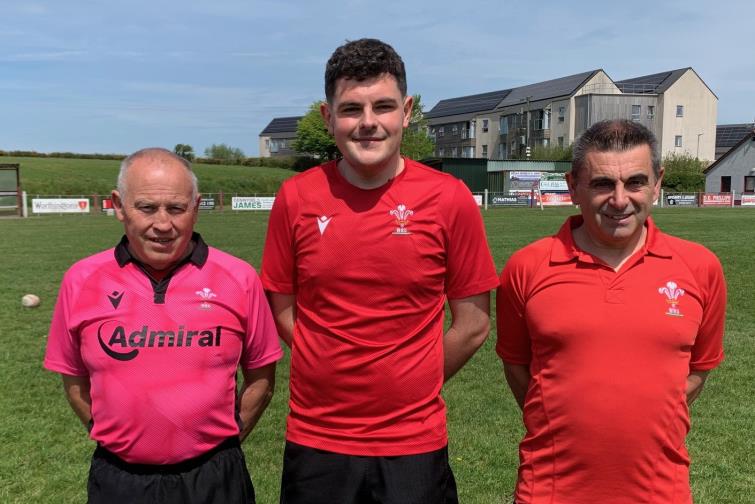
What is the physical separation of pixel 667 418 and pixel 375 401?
3.56 ft

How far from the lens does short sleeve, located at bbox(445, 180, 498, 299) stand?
2.66 metres

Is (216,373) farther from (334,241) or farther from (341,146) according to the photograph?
(341,146)

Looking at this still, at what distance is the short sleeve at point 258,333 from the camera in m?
2.64

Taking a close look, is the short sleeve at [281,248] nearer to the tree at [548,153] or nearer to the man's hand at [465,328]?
the man's hand at [465,328]

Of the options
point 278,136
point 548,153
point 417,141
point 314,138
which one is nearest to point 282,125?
point 278,136

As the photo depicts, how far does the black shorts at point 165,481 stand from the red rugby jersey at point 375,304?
0.31 meters

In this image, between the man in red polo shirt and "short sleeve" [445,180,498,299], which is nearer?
the man in red polo shirt

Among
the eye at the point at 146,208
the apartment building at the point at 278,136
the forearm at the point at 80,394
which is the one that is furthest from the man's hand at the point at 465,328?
the apartment building at the point at 278,136

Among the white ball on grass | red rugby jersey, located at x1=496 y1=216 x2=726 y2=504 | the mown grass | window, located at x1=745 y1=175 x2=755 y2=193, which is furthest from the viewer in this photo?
window, located at x1=745 y1=175 x2=755 y2=193

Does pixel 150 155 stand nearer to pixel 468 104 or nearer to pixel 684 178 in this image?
pixel 684 178

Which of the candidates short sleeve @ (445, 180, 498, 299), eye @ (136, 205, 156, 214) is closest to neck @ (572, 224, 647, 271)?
short sleeve @ (445, 180, 498, 299)

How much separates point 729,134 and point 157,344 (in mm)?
88698

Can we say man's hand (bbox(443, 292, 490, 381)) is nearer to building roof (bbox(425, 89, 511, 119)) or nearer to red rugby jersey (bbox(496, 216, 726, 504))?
red rugby jersey (bbox(496, 216, 726, 504))

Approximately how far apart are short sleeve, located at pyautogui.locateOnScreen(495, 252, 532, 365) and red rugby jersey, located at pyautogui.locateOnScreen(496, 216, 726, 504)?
0.07 metres
